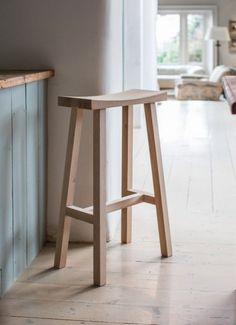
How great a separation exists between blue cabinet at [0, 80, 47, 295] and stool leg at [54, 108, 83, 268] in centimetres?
16

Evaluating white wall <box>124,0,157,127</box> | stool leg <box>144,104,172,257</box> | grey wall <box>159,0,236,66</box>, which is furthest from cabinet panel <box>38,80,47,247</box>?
grey wall <box>159,0,236,66</box>

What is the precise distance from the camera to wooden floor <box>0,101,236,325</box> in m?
2.12

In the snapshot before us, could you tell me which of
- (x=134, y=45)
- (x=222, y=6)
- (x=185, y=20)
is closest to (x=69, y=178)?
(x=134, y=45)

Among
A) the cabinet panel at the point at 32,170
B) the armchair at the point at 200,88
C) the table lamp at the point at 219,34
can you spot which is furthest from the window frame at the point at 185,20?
the cabinet panel at the point at 32,170

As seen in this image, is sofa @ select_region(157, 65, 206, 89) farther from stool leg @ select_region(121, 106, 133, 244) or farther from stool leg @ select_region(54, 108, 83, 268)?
stool leg @ select_region(54, 108, 83, 268)

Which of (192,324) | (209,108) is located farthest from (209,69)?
(192,324)

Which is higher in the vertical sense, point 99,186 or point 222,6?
point 222,6

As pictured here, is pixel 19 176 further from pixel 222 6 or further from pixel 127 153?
pixel 222 6

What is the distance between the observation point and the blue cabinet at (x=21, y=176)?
2.30 m

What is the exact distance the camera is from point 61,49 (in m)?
2.78

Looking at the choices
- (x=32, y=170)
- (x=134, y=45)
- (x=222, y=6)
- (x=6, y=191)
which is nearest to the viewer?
(x=6, y=191)

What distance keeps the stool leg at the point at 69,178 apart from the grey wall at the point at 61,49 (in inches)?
13.1

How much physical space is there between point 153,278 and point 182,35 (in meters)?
13.1

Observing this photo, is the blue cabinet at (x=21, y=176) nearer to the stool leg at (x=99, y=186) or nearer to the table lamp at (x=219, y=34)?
the stool leg at (x=99, y=186)
